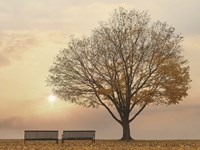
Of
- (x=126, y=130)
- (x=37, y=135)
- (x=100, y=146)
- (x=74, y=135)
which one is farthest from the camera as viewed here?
(x=126, y=130)

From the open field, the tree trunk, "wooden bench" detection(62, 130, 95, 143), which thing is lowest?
the open field

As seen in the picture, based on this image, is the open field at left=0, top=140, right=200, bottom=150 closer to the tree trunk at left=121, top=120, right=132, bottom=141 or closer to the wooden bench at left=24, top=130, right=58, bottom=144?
the wooden bench at left=24, top=130, right=58, bottom=144

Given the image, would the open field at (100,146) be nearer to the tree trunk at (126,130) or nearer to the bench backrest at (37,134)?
the bench backrest at (37,134)

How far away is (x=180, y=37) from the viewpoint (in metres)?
54.2

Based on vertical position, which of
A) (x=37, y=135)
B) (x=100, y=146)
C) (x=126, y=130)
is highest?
(x=126, y=130)

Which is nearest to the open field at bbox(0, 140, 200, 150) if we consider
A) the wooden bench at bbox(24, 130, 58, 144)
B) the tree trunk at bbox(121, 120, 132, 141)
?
the wooden bench at bbox(24, 130, 58, 144)

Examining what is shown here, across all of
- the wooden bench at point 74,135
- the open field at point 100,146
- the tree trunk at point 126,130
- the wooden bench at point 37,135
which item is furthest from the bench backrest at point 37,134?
the tree trunk at point 126,130

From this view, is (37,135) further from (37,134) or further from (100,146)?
(100,146)

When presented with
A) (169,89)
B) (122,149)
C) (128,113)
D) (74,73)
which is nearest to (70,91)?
(74,73)

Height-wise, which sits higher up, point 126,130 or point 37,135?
point 126,130

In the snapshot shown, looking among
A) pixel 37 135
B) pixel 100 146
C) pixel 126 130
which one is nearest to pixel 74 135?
pixel 37 135

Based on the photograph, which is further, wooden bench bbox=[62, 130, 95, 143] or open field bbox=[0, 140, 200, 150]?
wooden bench bbox=[62, 130, 95, 143]

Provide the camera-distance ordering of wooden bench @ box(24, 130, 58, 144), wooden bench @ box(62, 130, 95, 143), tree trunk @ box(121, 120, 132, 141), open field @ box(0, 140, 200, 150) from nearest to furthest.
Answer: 1. open field @ box(0, 140, 200, 150)
2. wooden bench @ box(24, 130, 58, 144)
3. wooden bench @ box(62, 130, 95, 143)
4. tree trunk @ box(121, 120, 132, 141)

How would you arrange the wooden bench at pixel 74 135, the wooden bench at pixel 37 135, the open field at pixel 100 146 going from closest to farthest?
the open field at pixel 100 146
the wooden bench at pixel 37 135
the wooden bench at pixel 74 135
